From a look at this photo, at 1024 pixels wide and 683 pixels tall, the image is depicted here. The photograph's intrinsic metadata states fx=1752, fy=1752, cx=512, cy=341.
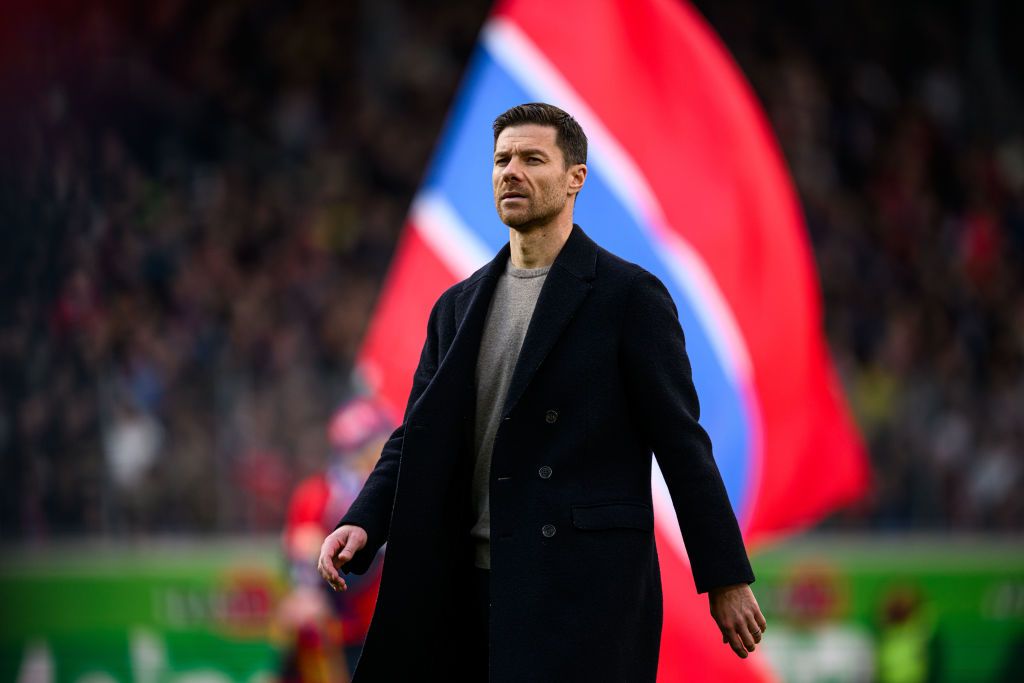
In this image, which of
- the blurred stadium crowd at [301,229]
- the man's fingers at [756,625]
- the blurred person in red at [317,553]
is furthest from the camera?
the blurred person in red at [317,553]

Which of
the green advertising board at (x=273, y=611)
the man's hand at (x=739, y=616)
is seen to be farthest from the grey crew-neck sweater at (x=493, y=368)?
the green advertising board at (x=273, y=611)

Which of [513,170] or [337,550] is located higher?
[513,170]

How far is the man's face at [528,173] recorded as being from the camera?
3.89m

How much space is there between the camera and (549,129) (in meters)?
3.91

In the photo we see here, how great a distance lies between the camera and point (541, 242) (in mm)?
4012

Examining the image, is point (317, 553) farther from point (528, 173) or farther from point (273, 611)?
point (528, 173)

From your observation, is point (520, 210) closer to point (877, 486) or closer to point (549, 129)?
point (549, 129)

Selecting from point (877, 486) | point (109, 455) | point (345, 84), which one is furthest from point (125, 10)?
point (877, 486)

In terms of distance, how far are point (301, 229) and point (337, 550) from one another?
32.7 feet

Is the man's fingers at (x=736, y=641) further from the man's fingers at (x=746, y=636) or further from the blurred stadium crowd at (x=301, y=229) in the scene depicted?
the blurred stadium crowd at (x=301, y=229)

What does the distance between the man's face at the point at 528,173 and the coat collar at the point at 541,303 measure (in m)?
0.13

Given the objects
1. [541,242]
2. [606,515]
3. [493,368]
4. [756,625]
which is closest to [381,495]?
[493,368]

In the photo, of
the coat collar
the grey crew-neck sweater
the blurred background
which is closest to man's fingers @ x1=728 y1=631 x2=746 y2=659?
the grey crew-neck sweater

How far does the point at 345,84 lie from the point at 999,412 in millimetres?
6331
